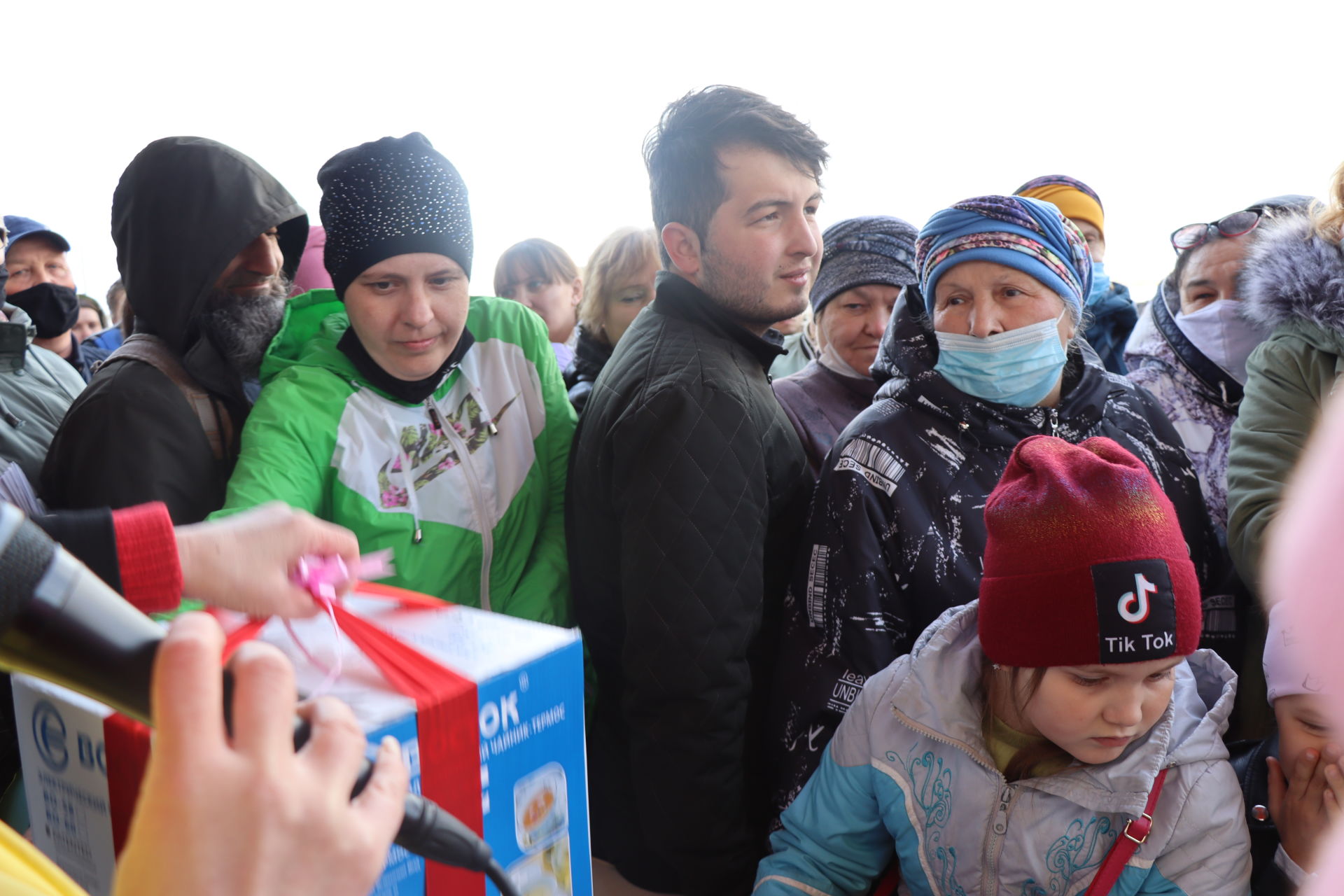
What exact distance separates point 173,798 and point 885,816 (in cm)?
123

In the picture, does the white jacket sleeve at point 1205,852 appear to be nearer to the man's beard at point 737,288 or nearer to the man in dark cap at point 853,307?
the man's beard at point 737,288

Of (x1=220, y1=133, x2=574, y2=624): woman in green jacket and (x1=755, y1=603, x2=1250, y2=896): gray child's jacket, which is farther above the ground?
(x1=220, y1=133, x2=574, y2=624): woman in green jacket

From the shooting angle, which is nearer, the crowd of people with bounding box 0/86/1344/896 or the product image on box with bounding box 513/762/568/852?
the product image on box with bounding box 513/762/568/852

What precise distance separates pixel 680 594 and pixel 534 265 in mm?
2966

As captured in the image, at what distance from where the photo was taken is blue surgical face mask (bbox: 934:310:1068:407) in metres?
1.81

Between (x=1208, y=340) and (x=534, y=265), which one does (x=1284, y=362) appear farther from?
(x=534, y=265)

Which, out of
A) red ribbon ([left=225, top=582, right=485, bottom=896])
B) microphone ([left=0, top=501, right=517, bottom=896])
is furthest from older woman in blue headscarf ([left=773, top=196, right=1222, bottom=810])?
microphone ([left=0, top=501, right=517, bottom=896])

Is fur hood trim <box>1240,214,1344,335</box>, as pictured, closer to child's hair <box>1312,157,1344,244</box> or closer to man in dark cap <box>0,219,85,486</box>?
child's hair <box>1312,157,1344,244</box>

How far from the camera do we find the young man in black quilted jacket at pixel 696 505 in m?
1.59

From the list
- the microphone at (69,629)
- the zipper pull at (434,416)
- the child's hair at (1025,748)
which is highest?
the microphone at (69,629)

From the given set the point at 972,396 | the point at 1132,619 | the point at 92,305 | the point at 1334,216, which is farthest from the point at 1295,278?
the point at 92,305

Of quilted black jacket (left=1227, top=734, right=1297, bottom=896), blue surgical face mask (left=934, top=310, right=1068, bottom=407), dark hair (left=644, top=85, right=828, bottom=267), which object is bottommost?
quilted black jacket (left=1227, top=734, right=1297, bottom=896)

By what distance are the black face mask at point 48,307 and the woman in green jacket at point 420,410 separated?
246cm

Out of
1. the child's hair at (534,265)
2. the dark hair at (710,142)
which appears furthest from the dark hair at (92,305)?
the dark hair at (710,142)
